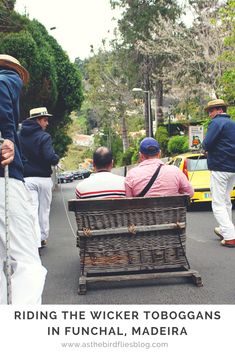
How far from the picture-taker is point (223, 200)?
771 cm

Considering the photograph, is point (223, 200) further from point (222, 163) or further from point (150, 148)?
point (150, 148)

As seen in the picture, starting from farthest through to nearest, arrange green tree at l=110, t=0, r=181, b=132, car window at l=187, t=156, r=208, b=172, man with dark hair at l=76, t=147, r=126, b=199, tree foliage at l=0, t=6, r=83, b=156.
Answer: green tree at l=110, t=0, r=181, b=132 < tree foliage at l=0, t=6, r=83, b=156 < car window at l=187, t=156, r=208, b=172 < man with dark hair at l=76, t=147, r=126, b=199

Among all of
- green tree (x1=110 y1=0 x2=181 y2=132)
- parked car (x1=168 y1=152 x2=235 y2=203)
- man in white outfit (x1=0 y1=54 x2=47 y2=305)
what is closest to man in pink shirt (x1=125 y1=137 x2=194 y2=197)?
man in white outfit (x1=0 y1=54 x2=47 y2=305)

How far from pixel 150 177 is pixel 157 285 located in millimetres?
1032

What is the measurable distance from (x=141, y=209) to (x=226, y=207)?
2690mm

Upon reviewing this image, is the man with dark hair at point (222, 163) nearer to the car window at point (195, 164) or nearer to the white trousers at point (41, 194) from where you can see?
the white trousers at point (41, 194)

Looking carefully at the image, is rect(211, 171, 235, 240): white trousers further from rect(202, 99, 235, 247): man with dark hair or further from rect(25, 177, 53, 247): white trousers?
rect(25, 177, 53, 247): white trousers

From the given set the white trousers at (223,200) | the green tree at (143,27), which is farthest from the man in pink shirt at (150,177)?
the green tree at (143,27)

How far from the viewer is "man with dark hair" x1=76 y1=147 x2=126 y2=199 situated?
218 inches

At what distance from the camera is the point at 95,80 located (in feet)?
203

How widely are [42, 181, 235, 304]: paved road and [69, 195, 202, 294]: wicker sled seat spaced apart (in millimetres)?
116
